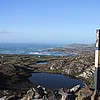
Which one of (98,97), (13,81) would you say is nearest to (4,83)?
(13,81)

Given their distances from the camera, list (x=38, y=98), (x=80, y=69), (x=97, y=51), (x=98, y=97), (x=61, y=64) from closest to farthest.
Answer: (x=97, y=51) < (x=98, y=97) < (x=38, y=98) < (x=80, y=69) < (x=61, y=64)

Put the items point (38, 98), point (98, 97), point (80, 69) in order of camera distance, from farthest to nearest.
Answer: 1. point (80, 69)
2. point (38, 98)
3. point (98, 97)

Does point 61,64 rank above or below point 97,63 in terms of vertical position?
below

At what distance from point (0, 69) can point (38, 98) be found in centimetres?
6438

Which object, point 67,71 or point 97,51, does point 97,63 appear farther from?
point 67,71

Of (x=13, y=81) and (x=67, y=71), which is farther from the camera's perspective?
(x=67, y=71)

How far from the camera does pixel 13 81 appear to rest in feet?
244

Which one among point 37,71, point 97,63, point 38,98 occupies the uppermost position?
point 97,63

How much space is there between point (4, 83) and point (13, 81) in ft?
14.6

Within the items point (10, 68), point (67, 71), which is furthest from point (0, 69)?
point (67, 71)

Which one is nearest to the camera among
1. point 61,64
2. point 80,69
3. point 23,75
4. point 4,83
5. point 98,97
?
point 98,97

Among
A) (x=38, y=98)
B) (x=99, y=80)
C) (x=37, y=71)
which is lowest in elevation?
(x=37, y=71)

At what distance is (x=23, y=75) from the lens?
8719 cm

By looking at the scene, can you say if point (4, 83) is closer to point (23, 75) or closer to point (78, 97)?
Answer: point (23, 75)
